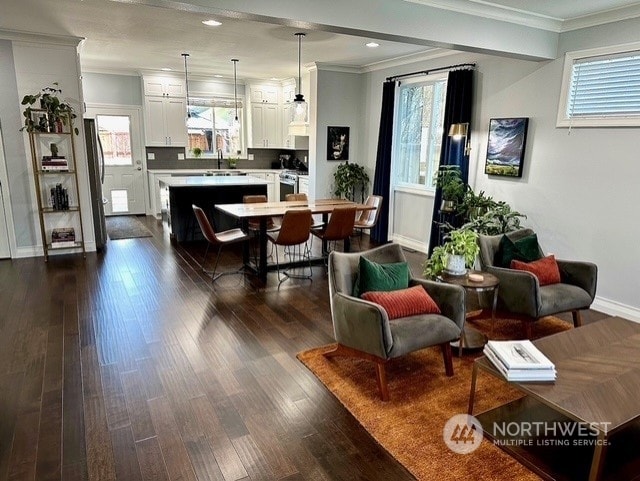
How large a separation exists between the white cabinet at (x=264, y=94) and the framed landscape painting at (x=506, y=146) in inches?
215

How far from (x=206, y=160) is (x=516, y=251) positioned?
7.03 meters

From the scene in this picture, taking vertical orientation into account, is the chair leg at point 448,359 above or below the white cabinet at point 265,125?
below

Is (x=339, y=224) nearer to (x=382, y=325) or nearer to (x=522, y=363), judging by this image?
(x=382, y=325)

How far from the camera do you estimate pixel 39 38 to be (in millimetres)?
5090

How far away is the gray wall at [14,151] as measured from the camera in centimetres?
508

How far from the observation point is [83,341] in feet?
10.9

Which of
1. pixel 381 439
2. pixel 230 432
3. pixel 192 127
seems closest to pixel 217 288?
pixel 230 432

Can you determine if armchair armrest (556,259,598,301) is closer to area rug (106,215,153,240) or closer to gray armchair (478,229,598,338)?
gray armchair (478,229,598,338)

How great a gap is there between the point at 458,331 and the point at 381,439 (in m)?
0.94

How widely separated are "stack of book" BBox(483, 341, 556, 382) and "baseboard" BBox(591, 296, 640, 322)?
2.36 m

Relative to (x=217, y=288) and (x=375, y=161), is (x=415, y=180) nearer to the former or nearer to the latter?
(x=375, y=161)

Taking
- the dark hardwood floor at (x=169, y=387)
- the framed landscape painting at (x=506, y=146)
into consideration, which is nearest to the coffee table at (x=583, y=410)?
the dark hardwood floor at (x=169, y=387)

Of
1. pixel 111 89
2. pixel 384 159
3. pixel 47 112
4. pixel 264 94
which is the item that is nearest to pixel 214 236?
pixel 47 112

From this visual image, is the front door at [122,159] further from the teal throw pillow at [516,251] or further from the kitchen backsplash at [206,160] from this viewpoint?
the teal throw pillow at [516,251]
